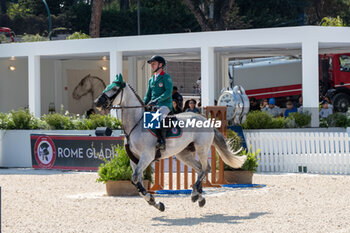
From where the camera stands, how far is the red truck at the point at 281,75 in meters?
33.9

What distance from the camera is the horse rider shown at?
37.3ft

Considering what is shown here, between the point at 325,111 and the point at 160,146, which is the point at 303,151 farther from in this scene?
the point at 160,146

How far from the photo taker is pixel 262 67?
1484 inches

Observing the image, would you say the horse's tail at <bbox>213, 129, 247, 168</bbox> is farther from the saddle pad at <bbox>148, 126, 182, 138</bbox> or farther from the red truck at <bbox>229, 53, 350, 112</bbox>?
the red truck at <bbox>229, 53, 350, 112</bbox>

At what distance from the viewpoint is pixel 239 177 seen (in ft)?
49.5

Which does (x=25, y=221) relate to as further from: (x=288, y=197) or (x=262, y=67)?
(x=262, y=67)

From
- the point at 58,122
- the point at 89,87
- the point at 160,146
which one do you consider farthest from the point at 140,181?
the point at 89,87

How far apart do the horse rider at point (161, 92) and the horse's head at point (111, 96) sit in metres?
0.54

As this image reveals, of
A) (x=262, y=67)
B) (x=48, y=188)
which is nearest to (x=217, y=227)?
(x=48, y=188)

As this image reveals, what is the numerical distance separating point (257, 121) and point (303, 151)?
213 centimetres

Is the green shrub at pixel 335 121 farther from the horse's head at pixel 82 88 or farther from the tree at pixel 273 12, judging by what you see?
the tree at pixel 273 12

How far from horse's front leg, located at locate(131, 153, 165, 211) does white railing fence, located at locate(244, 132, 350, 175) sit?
25.8ft

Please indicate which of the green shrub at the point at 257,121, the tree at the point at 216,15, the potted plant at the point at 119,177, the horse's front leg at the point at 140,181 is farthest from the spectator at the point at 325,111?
the tree at the point at 216,15

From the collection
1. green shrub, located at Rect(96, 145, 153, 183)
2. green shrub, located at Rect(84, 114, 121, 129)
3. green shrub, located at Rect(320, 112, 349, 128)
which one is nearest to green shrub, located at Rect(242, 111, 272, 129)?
green shrub, located at Rect(320, 112, 349, 128)
